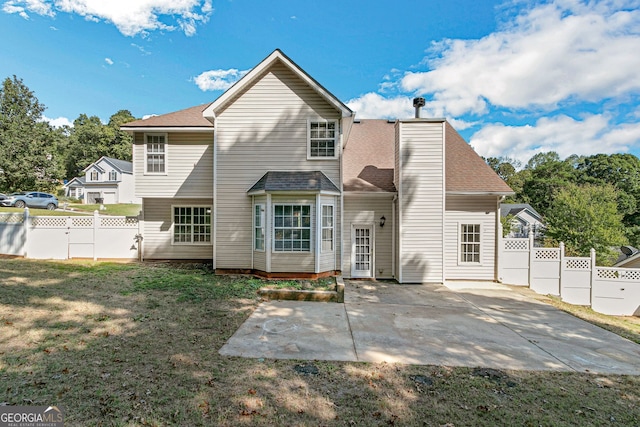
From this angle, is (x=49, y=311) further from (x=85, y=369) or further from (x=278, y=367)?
(x=278, y=367)

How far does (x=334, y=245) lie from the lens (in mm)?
10258

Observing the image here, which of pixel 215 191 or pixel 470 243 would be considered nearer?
pixel 215 191

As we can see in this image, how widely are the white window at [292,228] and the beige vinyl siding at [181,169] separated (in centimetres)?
346

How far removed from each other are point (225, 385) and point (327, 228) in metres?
6.91

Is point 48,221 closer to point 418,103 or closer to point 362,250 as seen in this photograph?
point 362,250

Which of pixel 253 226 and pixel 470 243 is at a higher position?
pixel 253 226

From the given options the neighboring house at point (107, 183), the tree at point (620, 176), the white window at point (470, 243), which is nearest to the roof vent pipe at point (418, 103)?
the white window at point (470, 243)

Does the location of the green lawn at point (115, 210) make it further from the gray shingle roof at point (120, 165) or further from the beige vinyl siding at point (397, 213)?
the beige vinyl siding at point (397, 213)

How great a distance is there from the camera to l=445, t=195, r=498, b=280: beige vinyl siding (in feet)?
36.4

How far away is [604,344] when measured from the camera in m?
5.66

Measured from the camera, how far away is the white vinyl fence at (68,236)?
37.8 ft

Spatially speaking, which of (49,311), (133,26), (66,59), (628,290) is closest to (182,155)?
(49,311)

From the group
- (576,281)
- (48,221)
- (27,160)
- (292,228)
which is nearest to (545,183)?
(576,281)

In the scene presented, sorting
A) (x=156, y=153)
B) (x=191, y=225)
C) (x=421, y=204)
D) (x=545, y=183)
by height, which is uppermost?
(x=545, y=183)
